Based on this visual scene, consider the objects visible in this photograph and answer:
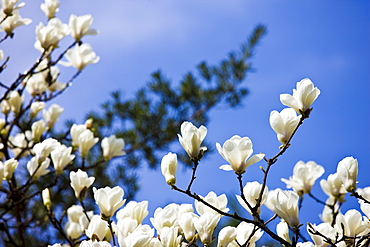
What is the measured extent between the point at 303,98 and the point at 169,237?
398 mm

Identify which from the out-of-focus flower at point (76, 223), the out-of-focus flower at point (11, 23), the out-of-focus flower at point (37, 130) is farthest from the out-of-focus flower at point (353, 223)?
the out-of-focus flower at point (11, 23)

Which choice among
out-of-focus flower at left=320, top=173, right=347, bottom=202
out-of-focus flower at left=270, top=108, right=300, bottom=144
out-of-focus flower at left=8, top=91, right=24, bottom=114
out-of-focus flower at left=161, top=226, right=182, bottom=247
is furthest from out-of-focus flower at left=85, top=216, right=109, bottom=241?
out-of-focus flower at left=8, top=91, right=24, bottom=114

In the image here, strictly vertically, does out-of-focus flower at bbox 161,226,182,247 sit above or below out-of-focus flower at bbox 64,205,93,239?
below

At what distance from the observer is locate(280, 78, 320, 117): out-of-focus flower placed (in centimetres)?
102

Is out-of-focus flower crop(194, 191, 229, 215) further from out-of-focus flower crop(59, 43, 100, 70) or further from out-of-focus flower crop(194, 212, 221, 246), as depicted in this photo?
out-of-focus flower crop(59, 43, 100, 70)

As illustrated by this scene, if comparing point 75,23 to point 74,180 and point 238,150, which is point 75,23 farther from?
point 238,150

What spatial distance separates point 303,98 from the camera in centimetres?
103

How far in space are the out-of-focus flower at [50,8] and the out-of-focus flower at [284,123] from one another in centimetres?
142

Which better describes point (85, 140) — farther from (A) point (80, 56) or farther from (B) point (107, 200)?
(B) point (107, 200)

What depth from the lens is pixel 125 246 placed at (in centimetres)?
94

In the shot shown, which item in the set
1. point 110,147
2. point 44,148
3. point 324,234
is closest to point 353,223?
point 324,234

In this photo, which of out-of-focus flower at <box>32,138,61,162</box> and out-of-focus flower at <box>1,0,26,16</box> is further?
out-of-focus flower at <box>1,0,26,16</box>

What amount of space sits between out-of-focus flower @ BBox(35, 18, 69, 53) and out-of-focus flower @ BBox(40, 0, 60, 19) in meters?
0.16

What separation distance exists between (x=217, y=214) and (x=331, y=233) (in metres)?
0.25
